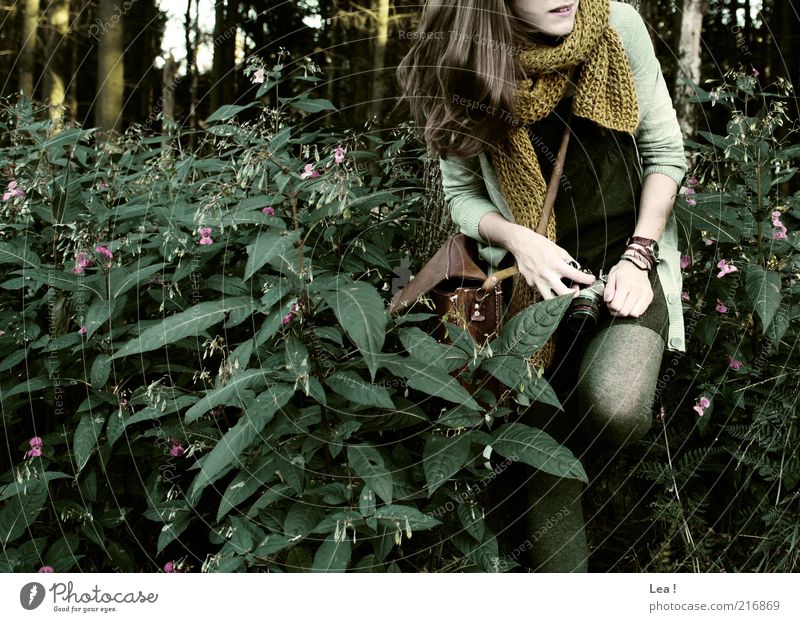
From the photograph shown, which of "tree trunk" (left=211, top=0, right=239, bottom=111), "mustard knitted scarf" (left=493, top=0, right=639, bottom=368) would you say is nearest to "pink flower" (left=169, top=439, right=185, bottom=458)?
"mustard knitted scarf" (left=493, top=0, right=639, bottom=368)

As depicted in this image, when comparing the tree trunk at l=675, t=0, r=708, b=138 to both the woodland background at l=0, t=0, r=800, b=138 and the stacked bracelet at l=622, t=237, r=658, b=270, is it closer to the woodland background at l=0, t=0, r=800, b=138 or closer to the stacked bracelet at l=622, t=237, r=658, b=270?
the woodland background at l=0, t=0, r=800, b=138

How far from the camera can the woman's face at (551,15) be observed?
169cm

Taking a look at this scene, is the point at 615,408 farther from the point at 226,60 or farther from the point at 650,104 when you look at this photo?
the point at 226,60

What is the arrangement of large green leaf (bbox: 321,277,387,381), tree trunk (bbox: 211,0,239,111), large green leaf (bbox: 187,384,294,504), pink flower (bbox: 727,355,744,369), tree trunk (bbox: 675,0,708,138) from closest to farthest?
large green leaf (bbox: 321,277,387,381) < large green leaf (bbox: 187,384,294,504) < pink flower (bbox: 727,355,744,369) < tree trunk (bbox: 675,0,708,138) < tree trunk (bbox: 211,0,239,111)

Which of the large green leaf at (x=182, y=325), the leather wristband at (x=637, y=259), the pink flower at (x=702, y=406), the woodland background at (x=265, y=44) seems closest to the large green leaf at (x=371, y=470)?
the large green leaf at (x=182, y=325)

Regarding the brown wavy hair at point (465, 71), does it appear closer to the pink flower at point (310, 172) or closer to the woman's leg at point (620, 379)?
the pink flower at point (310, 172)

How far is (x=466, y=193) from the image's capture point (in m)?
1.97

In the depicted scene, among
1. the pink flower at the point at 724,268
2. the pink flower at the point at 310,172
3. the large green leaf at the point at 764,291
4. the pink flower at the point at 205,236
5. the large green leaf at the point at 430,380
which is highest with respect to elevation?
the pink flower at the point at 310,172

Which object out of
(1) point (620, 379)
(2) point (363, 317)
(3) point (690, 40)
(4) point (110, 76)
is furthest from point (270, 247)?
(3) point (690, 40)

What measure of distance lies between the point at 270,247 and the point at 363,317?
0.22 m

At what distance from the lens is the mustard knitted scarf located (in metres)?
1.68

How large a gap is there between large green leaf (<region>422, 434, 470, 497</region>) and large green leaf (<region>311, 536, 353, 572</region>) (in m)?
0.19

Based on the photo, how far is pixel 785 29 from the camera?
679cm
